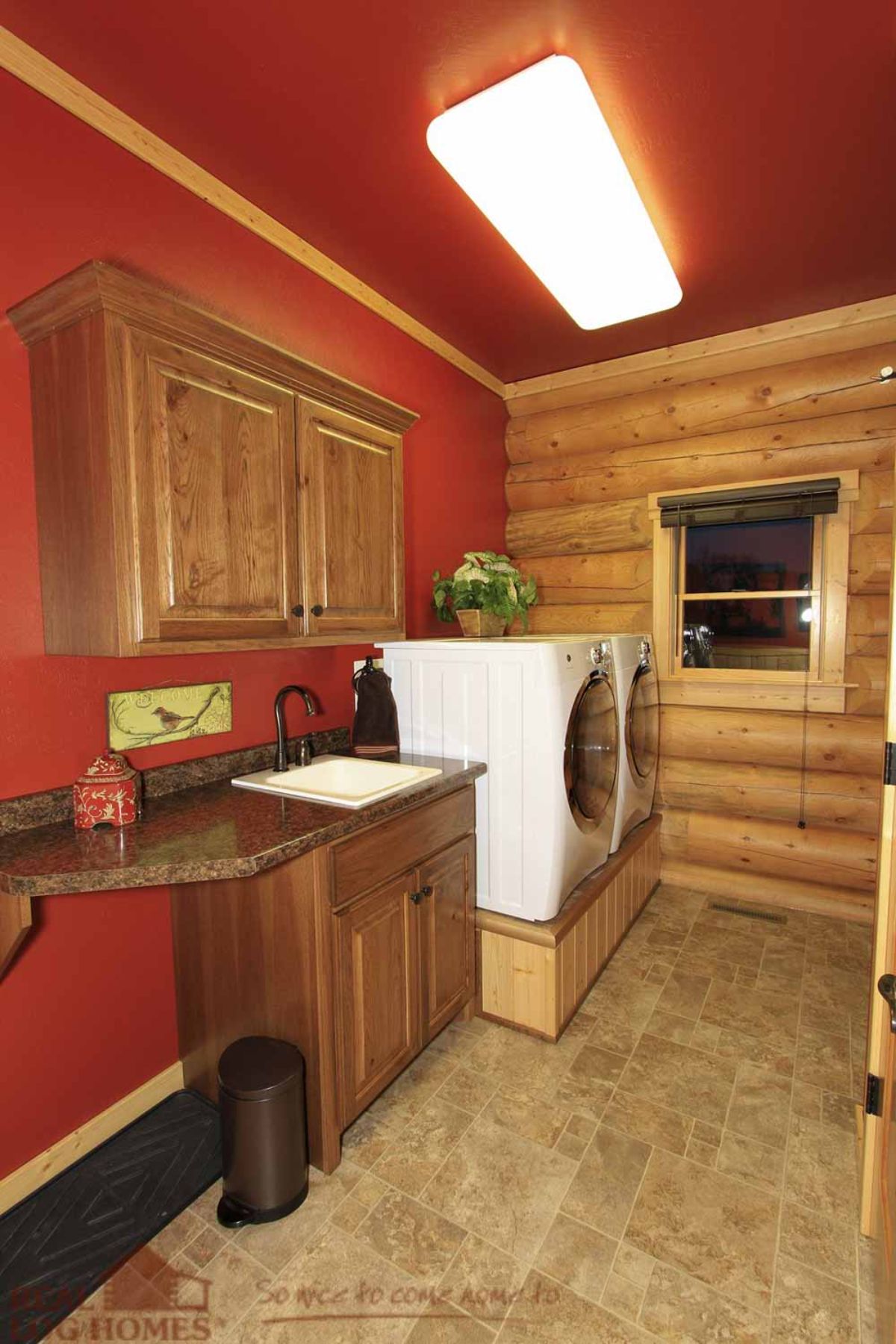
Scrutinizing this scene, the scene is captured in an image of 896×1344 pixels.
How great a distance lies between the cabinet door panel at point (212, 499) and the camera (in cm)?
148

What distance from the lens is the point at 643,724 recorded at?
3.00 meters

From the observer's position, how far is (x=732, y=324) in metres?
3.00

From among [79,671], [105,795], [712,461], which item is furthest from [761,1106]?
[712,461]

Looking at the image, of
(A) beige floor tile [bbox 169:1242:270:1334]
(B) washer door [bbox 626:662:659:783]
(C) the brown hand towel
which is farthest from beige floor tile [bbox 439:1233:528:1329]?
(B) washer door [bbox 626:662:659:783]

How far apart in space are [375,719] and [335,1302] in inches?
59.3

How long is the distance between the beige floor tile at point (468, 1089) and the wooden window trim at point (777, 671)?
205cm

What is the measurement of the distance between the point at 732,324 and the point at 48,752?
10.7ft

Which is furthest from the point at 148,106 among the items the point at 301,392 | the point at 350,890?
the point at 350,890

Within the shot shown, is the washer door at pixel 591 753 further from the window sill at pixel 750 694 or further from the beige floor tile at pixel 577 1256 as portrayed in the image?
the beige floor tile at pixel 577 1256

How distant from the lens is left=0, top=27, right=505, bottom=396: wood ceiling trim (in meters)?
1.52

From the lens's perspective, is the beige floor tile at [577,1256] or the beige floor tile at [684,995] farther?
the beige floor tile at [684,995]

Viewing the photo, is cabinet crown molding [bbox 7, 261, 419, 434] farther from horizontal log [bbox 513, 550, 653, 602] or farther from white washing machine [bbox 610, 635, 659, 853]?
horizontal log [bbox 513, 550, 653, 602]

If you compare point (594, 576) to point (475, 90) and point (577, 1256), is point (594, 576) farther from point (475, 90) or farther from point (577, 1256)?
point (577, 1256)

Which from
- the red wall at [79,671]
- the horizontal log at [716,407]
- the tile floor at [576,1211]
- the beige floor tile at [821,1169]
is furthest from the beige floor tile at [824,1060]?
the horizontal log at [716,407]
